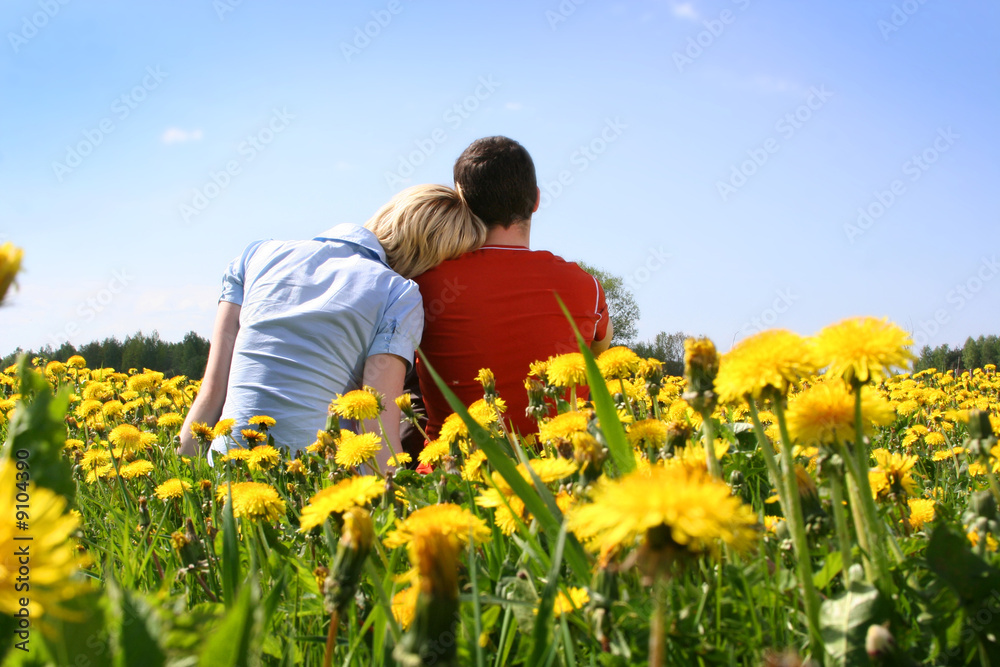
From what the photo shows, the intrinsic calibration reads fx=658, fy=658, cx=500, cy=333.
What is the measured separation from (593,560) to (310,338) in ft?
8.52

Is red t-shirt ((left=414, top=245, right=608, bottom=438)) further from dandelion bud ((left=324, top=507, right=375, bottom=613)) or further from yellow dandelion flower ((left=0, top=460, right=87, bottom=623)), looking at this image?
yellow dandelion flower ((left=0, top=460, right=87, bottom=623))

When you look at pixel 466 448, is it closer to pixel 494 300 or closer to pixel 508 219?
pixel 494 300

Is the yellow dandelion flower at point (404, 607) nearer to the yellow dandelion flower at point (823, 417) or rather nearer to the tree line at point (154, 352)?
the yellow dandelion flower at point (823, 417)

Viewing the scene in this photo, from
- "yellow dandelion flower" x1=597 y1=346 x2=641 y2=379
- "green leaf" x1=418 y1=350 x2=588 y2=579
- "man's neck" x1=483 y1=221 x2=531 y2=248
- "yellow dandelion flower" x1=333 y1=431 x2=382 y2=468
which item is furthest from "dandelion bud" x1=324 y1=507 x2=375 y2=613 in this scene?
"man's neck" x1=483 y1=221 x2=531 y2=248

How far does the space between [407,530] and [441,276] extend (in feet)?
9.45

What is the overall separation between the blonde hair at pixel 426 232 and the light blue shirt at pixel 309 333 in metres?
0.35

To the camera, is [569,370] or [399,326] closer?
[569,370]

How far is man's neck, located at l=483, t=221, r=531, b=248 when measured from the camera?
4219mm

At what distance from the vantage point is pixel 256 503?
1.60 m

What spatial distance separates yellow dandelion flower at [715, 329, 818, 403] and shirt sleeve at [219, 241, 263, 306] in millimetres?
3394

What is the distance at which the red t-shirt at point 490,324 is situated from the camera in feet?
12.4

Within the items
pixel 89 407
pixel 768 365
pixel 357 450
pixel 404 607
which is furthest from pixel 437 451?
pixel 89 407

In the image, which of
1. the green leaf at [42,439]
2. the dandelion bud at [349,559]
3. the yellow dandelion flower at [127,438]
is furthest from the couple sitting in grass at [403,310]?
the green leaf at [42,439]

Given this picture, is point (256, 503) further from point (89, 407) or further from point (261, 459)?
point (89, 407)
